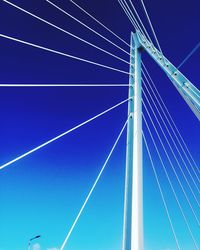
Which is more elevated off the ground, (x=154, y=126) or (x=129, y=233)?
(x=154, y=126)

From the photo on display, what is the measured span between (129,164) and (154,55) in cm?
238

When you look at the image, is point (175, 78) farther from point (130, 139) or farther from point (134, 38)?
point (134, 38)

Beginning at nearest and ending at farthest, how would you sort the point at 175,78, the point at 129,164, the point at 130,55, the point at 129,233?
the point at 129,233 < the point at 129,164 < the point at 175,78 < the point at 130,55

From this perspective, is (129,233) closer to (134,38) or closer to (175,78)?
(175,78)

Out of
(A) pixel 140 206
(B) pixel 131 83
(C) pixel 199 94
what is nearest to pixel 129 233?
(A) pixel 140 206

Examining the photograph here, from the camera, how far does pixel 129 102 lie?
393 centimetres

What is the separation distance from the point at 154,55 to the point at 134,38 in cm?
122

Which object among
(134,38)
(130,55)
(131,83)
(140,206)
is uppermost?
(134,38)

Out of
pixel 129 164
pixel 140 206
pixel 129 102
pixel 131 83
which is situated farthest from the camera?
pixel 131 83

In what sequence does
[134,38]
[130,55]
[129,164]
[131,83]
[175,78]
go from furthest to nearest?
[134,38] → [130,55] → [131,83] → [175,78] → [129,164]

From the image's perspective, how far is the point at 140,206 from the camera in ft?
8.65

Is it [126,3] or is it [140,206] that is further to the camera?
[126,3]

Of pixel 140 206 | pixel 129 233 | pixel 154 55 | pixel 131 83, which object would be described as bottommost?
pixel 129 233

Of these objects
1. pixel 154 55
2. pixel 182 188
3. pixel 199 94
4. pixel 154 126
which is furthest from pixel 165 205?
pixel 154 55
